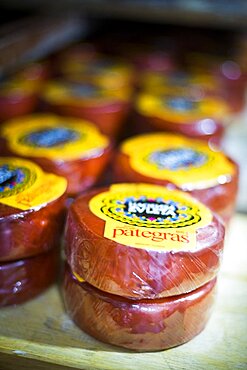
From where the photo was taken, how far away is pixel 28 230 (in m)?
1.02

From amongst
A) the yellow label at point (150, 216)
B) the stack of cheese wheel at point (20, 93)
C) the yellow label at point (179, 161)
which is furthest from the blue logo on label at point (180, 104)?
the yellow label at point (150, 216)

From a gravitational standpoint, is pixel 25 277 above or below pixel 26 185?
below

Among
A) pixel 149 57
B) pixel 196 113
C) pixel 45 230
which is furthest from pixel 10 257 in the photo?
pixel 149 57

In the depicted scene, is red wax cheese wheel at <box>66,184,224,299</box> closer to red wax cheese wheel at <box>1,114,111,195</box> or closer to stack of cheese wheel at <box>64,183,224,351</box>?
stack of cheese wheel at <box>64,183,224,351</box>

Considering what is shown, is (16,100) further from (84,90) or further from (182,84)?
(182,84)

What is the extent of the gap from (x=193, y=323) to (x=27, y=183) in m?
0.44

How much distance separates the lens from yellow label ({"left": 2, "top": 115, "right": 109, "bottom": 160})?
4.29ft

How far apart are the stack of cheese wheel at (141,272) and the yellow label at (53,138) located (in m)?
0.31

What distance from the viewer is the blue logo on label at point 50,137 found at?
1.36 m

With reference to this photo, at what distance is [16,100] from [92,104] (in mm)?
239

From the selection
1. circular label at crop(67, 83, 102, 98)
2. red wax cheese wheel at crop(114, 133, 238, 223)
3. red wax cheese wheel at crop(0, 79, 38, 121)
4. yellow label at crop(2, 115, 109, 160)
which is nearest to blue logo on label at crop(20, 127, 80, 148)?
yellow label at crop(2, 115, 109, 160)

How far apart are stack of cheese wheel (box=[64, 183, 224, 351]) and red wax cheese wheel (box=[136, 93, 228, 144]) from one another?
1.98 ft

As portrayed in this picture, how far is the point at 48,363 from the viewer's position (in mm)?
918

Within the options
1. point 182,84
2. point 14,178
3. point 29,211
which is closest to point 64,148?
point 14,178
